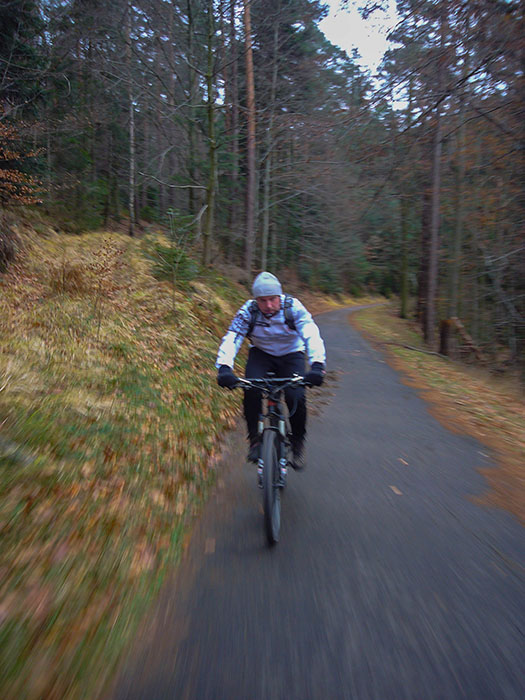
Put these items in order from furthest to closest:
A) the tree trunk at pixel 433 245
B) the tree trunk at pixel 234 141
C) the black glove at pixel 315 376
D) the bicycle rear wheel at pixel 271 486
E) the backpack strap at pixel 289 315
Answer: the tree trunk at pixel 433 245 < the tree trunk at pixel 234 141 < the backpack strap at pixel 289 315 < the black glove at pixel 315 376 < the bicycle rear wheel at pixel 271 486

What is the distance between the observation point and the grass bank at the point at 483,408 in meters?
4.87

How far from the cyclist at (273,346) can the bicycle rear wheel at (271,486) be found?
0.40 meters

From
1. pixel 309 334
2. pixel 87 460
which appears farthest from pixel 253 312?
pixel 87 460

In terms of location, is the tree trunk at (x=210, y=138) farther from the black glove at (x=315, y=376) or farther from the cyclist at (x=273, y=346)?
the black glove at (x=315, y=376)

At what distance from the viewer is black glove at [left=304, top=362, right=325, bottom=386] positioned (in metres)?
3.85

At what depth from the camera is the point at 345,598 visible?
2877 mm

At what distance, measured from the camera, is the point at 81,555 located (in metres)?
3.14

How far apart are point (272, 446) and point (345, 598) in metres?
1.26

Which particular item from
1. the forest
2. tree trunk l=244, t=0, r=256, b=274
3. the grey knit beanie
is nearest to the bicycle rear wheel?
the grey knit beanie

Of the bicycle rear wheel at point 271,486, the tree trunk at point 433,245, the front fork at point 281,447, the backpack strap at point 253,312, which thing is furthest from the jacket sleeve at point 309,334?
the tree trunk at point 433,245

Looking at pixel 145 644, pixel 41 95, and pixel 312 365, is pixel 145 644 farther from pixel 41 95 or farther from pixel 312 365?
pixel 41 95

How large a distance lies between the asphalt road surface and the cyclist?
2.54 feet

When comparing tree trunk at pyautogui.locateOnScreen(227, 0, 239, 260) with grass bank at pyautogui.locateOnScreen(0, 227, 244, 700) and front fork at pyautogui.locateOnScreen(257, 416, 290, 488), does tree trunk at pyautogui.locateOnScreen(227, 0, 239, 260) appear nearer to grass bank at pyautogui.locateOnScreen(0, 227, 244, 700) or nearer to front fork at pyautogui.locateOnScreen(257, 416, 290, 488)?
grass bank at pyautogui.locateOnScreen(0, 227, 244, 700)

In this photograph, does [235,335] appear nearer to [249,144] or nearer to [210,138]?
[210,138]
